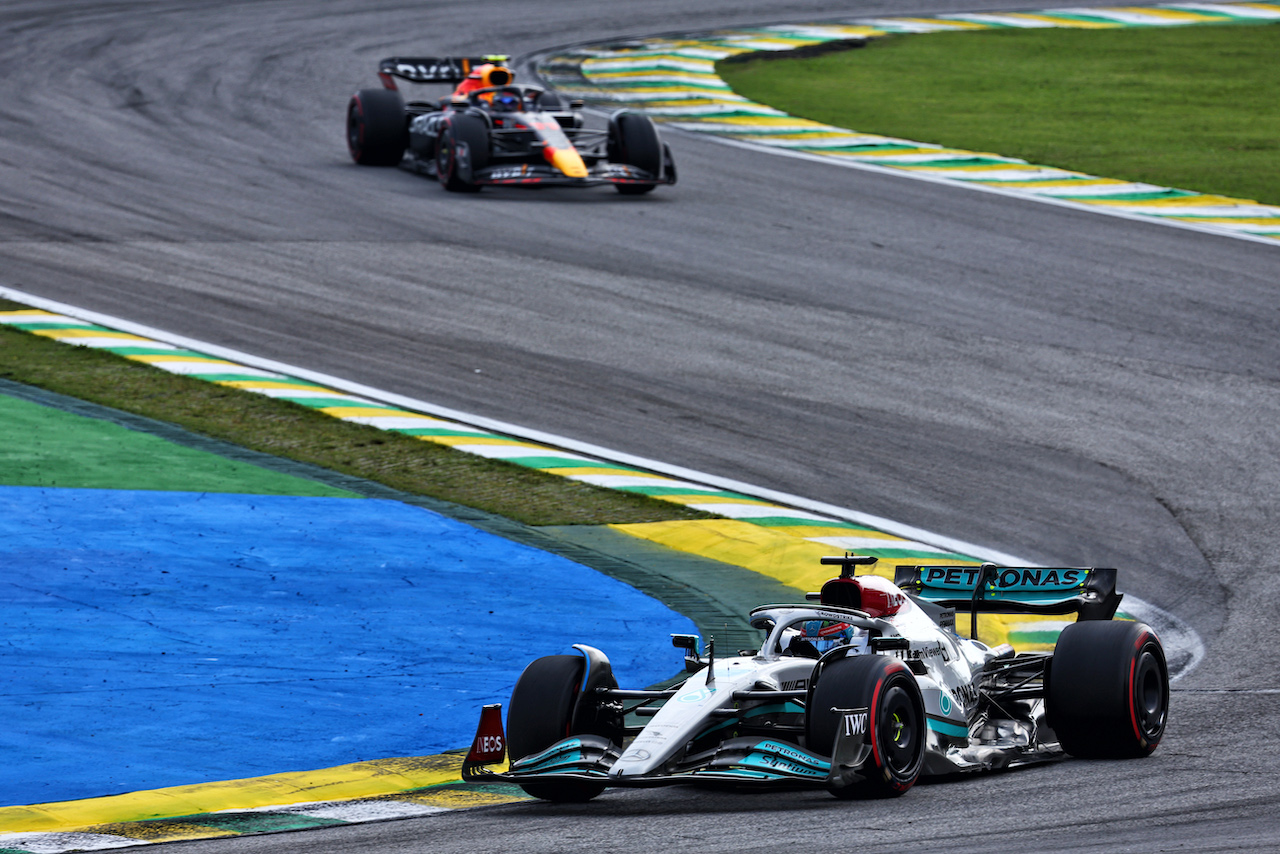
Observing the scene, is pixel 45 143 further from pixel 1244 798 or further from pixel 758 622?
pixel 1244 798

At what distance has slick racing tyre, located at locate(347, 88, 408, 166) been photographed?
23.8 m

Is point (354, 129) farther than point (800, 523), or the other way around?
point (354, 129)

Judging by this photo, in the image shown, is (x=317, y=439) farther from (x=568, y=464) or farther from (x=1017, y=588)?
(x=1017, y=588)

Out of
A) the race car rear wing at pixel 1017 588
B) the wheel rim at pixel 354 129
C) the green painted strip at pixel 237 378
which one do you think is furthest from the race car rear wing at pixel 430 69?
the race car rear wing at pixel 1017 588

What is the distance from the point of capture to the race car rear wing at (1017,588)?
8.75 metres

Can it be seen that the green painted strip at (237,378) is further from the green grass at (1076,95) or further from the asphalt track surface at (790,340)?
the green grass at (1076,95)

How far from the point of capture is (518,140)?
2248cm

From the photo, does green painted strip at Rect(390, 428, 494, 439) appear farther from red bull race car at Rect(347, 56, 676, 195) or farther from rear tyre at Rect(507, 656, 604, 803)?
red bull race car at Rect(347, 56, 676, 195)

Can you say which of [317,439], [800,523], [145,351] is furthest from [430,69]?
[800,523]

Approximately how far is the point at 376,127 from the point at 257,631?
15162mm

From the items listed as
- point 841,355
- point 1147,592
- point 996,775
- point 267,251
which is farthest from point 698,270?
point 996,775

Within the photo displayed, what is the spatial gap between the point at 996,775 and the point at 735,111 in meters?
21.0

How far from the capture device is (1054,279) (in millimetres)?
19016

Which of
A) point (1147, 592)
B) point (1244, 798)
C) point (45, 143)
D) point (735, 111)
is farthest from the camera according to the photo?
point (735, 111)
